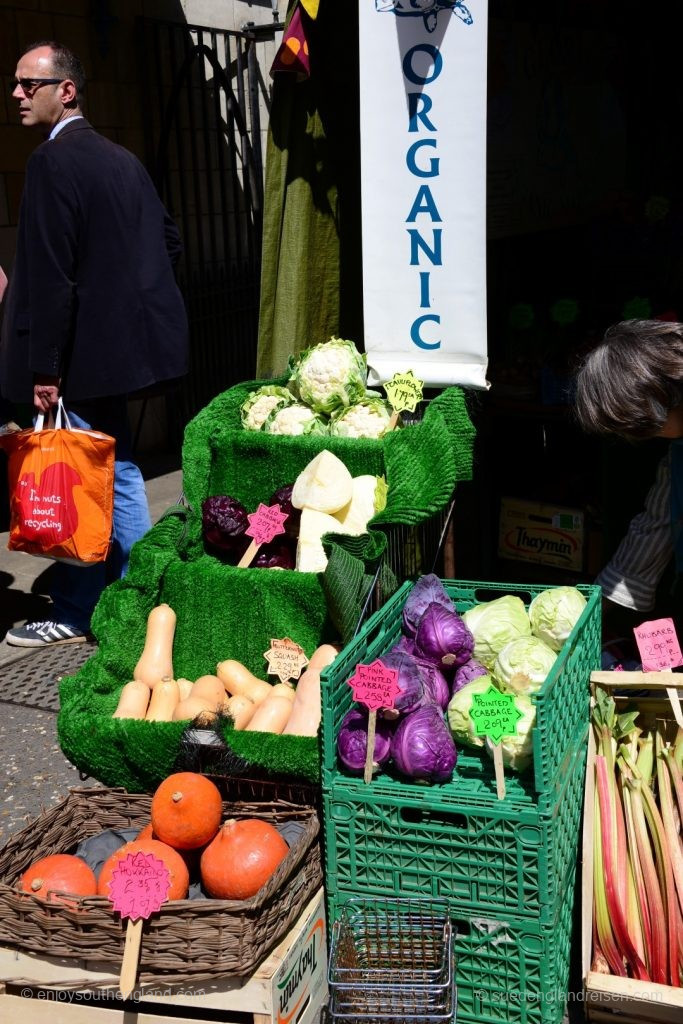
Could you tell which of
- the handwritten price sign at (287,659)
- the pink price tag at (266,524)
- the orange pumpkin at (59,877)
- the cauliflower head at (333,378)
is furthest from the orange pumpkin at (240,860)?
the cauliflower head at (333,378)

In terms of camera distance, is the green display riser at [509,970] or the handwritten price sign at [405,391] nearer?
the green display riser at [509,970]

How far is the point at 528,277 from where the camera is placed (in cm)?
498

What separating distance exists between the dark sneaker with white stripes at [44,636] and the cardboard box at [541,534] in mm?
1934

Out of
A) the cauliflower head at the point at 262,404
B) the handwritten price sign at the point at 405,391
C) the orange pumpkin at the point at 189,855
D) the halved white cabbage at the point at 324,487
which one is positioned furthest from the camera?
the cauliflower head at the point at 262,404

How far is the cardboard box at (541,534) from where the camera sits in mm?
4402

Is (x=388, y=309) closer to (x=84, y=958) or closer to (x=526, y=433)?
(x=526, y=433)

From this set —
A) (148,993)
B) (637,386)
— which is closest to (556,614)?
(637,386)

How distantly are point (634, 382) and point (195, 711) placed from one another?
1479 millimetres

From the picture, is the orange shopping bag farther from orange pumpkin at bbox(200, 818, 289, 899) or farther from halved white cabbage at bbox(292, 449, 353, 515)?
orange pumpkin at bbox(200, 818, 289, 899)

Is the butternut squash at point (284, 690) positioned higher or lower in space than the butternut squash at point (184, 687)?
higher

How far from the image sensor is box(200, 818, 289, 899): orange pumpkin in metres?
2.47

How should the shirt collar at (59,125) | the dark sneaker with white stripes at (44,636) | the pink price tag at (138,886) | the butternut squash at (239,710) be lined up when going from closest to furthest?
1. the pink price tag at (138,886)
2. the butternut squash at (239,710)
3. the shirt collar at (59,125)
4. the dark sneaker with white stripes at (44,636)

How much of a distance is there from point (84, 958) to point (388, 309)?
7.08ft

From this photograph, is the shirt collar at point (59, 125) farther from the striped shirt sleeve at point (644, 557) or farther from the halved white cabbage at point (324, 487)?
the striped shirt sleeve at point (644, 557)
